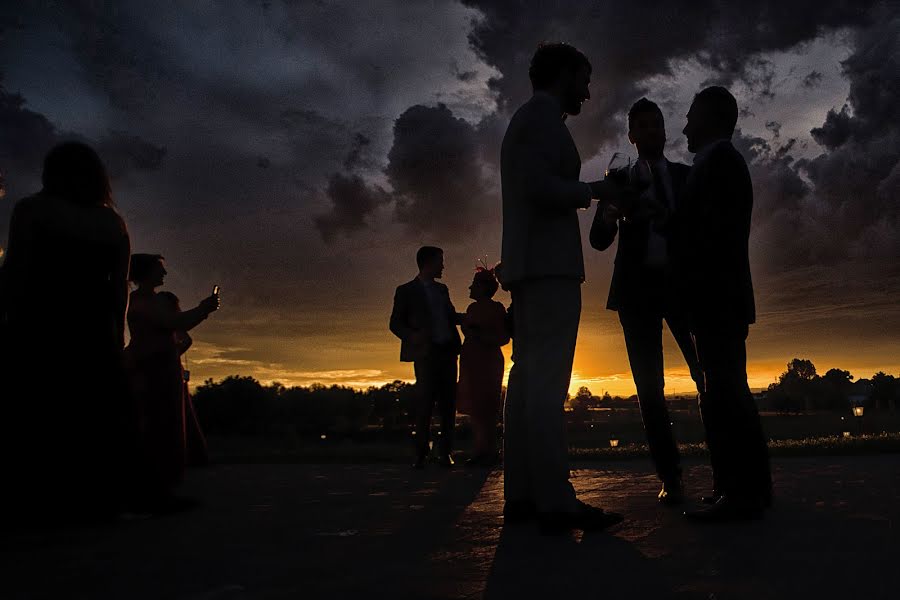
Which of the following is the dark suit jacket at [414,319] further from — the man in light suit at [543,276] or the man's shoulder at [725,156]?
the man's shoulder at [725,156]

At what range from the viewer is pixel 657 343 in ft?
13.4

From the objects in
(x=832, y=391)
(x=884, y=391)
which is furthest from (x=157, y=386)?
(x=832, y=391)

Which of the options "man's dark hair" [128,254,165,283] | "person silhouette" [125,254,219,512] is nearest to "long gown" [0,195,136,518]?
"person silhouette" [125,254,219,512]

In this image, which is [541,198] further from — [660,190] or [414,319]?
[414,319]

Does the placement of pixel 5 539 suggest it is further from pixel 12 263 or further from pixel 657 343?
pixel 657 343

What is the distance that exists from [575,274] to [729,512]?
1351mm

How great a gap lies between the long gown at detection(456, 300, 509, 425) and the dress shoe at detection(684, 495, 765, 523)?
4710 millimetres

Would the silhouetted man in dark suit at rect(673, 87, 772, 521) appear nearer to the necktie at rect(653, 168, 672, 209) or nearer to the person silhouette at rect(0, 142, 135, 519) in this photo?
the necktie at rect(653, 168, 672, 209)

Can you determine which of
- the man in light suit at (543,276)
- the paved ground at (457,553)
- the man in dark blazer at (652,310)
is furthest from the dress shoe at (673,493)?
the man in light suit at (543,276)

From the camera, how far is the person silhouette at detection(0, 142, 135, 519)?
379cm

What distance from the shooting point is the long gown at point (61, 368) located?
12.4 feet

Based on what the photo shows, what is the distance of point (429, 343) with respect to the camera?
7625 millimetres

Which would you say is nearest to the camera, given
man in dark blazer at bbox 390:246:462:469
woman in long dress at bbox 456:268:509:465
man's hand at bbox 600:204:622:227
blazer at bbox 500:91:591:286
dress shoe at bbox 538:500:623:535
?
dress shoe at bbox 538:500:623:535

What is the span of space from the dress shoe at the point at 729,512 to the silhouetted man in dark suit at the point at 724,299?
0.27 ft
